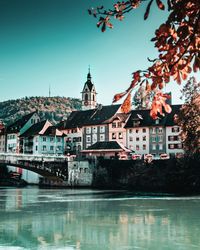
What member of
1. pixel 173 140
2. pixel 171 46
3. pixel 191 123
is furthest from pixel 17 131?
pixel 171 46

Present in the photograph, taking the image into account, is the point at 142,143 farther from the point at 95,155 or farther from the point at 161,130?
the point at 95,155

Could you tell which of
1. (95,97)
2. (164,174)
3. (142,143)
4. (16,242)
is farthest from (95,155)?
(16,242)

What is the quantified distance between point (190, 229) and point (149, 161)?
35111 mm

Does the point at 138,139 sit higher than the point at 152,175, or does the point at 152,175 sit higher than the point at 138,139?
the point at 138,139

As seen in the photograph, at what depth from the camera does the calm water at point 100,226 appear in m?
18.0

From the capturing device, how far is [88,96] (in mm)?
99000

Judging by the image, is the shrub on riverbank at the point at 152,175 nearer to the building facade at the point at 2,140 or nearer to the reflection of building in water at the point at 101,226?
the reflection of building in water at the point at 101,226

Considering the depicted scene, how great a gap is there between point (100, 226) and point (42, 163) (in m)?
39.8

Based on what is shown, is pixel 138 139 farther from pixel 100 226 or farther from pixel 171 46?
pixel 171 46

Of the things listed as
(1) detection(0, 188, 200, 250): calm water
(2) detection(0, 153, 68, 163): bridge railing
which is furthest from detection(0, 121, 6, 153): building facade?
(1) detection(0, 188, 200, 250): calm water

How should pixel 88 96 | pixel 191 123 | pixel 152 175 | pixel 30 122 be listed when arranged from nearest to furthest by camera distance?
pixel 191 123
pixel 152 175
pixel 30 122
pixel 88 96

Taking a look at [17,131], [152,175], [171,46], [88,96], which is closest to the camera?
[171,46]

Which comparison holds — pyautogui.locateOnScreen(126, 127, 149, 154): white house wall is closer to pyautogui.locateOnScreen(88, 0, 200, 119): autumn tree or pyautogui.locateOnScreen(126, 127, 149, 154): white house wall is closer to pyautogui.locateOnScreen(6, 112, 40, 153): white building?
pyautogui.locateOnScreen(6, 112, 40, 153): white building

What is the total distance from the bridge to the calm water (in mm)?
24066
